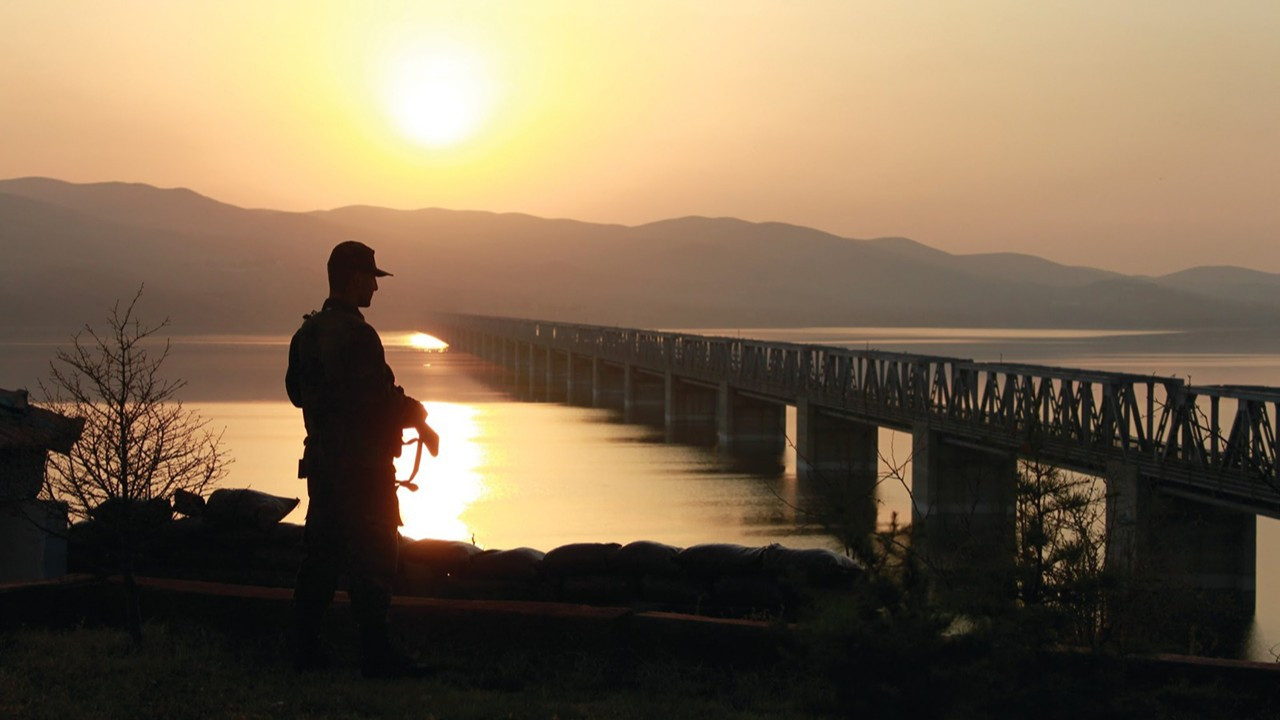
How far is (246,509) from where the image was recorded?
11.9 m

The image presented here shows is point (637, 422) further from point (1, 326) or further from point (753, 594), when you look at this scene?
point (1, 326)

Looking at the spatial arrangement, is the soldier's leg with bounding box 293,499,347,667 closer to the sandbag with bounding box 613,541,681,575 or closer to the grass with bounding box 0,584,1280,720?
the grass with bounding box 0,584,1280,720

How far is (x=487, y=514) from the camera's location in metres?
32.3

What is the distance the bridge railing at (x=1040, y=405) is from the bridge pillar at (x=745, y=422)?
0.79m

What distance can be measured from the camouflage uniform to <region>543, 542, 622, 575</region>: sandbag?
225 centimetres

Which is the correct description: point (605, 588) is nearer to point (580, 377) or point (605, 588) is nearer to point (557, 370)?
point (580, 377)

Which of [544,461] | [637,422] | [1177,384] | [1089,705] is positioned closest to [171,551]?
[1089,705]

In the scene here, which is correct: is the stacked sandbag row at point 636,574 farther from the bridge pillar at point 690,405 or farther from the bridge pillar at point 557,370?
the bridge pillar at point 557,370

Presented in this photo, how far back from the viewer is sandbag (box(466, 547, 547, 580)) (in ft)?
36.0

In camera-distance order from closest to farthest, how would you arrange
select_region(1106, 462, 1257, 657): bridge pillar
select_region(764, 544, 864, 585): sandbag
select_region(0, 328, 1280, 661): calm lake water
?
1. select_region(764, 544, 864, 585): sandbag
2. select_region(1106, 462, 1257, 657): bridge pillar
3. select_region(0, 328, 1280, 661): calm lake water

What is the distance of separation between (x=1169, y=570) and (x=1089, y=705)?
12712 mm

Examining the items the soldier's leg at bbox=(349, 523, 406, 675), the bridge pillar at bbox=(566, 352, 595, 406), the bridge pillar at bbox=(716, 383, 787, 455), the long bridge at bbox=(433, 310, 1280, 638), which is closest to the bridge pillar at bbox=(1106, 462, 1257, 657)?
the long bridge at bbox=(433, 310, 1280, 638)

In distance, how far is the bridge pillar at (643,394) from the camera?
212 ft

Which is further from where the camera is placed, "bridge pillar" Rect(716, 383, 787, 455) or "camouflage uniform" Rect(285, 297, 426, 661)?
"bridge pillar" Rect(716, 383, 787, 455)
